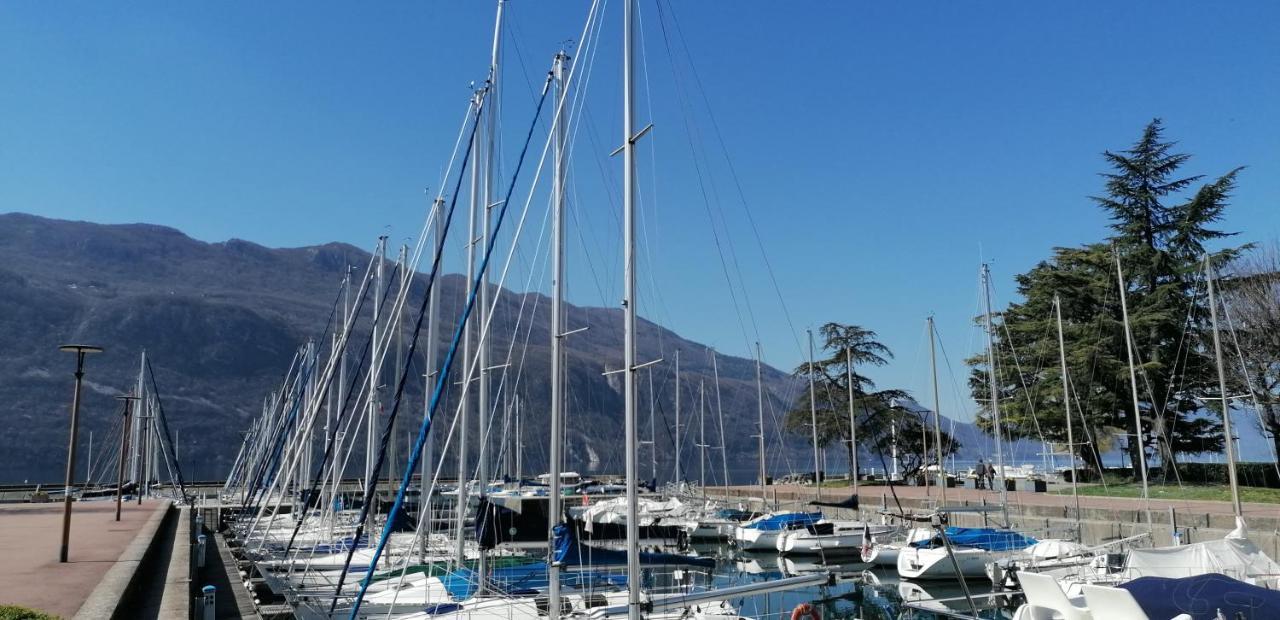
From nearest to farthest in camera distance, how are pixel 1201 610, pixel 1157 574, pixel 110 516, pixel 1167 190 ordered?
1. pixel 1201 610
2. pixel 1157 574
3. pixel 110 516
4. pixel 1167 190

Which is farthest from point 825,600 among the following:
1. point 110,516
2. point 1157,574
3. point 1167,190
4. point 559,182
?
point 1167,190

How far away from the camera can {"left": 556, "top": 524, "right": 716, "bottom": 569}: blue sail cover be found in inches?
563

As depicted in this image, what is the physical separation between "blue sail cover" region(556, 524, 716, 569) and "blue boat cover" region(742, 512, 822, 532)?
65.0ft

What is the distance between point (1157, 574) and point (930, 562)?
1201 cm

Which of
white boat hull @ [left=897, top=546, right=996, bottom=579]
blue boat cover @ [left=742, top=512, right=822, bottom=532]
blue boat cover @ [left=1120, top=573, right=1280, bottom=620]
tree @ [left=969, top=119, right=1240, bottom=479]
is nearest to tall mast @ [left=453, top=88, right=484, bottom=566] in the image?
blue boat cover @ [left=1120, top=573, right=1280, bottom=620]

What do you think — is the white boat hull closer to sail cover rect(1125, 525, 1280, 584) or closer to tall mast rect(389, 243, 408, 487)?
sail cover rect(1125, 525, 1280, 584)

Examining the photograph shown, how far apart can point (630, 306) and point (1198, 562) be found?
14007 millimetres

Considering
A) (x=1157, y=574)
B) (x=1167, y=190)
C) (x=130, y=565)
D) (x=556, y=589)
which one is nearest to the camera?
(x=556, y=589)

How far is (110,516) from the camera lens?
3262cm

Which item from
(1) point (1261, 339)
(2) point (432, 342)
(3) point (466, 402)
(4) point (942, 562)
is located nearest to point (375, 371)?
(2) point (432, 342)

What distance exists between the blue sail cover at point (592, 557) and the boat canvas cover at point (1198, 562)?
9115 millimetres

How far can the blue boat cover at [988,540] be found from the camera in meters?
29.6

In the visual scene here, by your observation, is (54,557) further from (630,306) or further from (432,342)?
(630,306)

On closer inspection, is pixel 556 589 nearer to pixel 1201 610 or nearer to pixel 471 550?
pixel 1201 610
